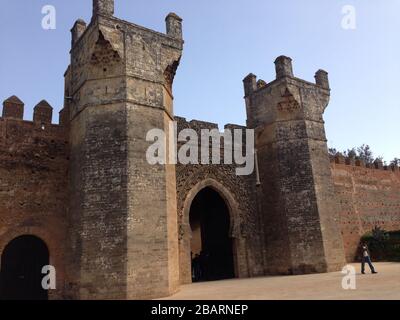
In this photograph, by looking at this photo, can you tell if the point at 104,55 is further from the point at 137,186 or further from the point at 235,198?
the point at 235,198

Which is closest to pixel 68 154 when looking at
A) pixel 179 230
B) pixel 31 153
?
pixel 31 153

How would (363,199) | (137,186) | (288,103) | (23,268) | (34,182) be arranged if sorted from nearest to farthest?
(137,186) → (34,182) → (23,268) → (288,103) → (363,199)

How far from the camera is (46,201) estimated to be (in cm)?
1126

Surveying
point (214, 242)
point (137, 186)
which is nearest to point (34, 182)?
point (137, 186)

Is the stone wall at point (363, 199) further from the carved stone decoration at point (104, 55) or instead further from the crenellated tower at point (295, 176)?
the carved stone decoration at point (104, 55)

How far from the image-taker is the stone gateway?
10.1m

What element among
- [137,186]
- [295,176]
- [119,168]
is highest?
[295,176]

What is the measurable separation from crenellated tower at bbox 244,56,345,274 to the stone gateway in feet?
0.15

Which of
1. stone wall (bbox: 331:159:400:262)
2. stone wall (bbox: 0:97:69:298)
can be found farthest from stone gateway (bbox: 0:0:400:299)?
stone wall (bbox: 331:159:400:262)

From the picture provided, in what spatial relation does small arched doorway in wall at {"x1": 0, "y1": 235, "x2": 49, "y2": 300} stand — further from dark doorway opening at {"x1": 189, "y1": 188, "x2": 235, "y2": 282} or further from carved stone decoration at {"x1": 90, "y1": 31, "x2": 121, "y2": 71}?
dark doorway opening at {"x1": 189, "y1": 188, "x2": 235, "y2": 282}

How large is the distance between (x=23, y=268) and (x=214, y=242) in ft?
25.4

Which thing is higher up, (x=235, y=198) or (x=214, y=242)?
(x=235, y=198)

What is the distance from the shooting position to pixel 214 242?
16.5 meters

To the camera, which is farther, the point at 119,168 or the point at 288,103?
the point at 288,103
